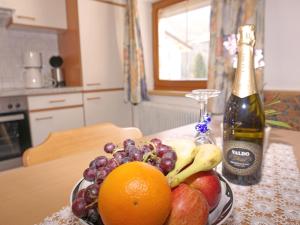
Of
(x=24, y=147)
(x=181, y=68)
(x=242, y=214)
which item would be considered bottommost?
(x=24, y=147)

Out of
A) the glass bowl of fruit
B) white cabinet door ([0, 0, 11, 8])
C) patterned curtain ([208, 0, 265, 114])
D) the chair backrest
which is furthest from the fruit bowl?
white cabinet door ([0, 0, 11, 8])

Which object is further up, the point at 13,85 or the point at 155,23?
the point at 155,23

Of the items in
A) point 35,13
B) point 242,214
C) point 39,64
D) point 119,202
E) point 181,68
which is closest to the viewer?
point 119,202

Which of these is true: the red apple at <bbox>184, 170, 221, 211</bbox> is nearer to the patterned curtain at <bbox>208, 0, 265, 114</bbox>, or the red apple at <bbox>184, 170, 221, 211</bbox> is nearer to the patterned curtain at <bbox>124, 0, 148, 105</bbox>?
the patterned curtain at <bbox>208, 0, 265, 114</bbox>

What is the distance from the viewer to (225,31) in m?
1.64

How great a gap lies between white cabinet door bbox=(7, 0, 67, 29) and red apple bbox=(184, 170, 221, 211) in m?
2.41

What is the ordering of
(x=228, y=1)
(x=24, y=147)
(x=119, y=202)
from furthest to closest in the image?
1. (x=24, y=147)
2. (x=228, y=1)
3. (x=119, y=202)

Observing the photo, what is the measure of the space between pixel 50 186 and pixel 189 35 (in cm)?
226

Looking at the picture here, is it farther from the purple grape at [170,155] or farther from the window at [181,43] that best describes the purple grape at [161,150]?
the window at [181,43]

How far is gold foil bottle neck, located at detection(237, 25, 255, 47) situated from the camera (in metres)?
0.46

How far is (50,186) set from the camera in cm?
53

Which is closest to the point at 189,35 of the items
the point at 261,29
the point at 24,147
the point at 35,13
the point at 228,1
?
the point at 228,1

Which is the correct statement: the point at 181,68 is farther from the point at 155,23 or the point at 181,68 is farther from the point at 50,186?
the point at 50,186

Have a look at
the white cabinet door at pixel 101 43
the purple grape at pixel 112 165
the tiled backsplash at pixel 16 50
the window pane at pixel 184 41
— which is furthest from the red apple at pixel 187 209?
the tiled backsplash at pixel 16 50
